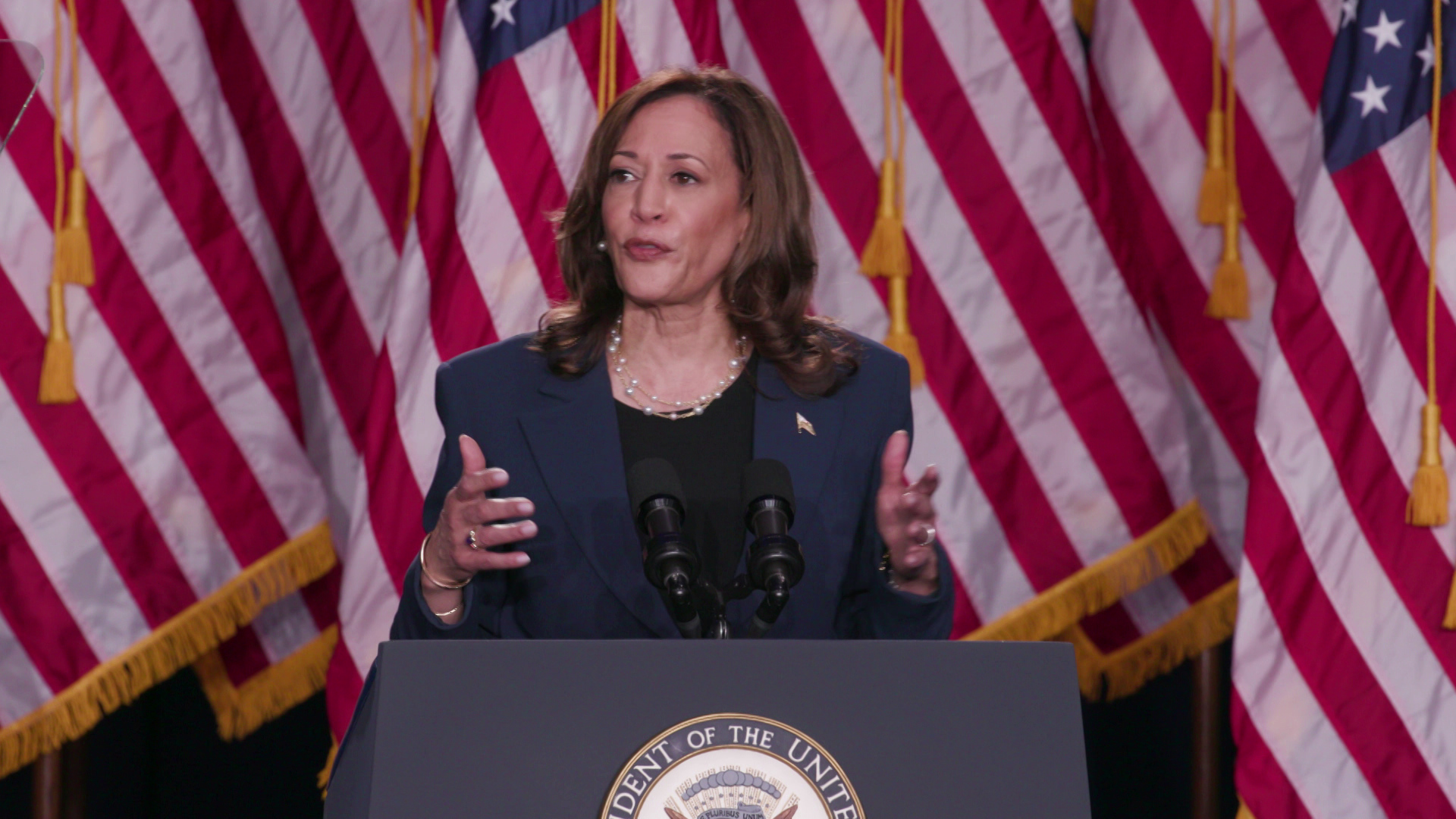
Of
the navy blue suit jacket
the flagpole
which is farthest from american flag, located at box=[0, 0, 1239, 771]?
the navy blue suit jacket

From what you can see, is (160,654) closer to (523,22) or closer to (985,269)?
(523,22)

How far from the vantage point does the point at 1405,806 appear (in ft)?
Result: 8.75

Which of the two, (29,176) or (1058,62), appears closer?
(29,176)

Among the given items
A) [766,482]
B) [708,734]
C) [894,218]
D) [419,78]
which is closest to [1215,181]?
[894,218]

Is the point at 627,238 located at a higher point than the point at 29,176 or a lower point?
lower

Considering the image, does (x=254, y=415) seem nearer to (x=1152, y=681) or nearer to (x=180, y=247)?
(x=180, y=247)

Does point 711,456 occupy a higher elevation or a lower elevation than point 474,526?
lower

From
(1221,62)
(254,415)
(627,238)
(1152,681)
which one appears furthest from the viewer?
(1152,681)

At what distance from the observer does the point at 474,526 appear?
139 cm

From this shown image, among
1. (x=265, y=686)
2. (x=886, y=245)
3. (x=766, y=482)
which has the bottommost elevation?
(x=265, y=686)

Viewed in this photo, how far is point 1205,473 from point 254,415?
196 centimetres

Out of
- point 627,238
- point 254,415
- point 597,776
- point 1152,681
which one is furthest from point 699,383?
point 1152,681

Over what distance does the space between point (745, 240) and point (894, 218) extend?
1122 millimetres

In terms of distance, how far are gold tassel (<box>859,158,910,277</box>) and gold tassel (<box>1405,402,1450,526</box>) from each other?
970 millimetres
